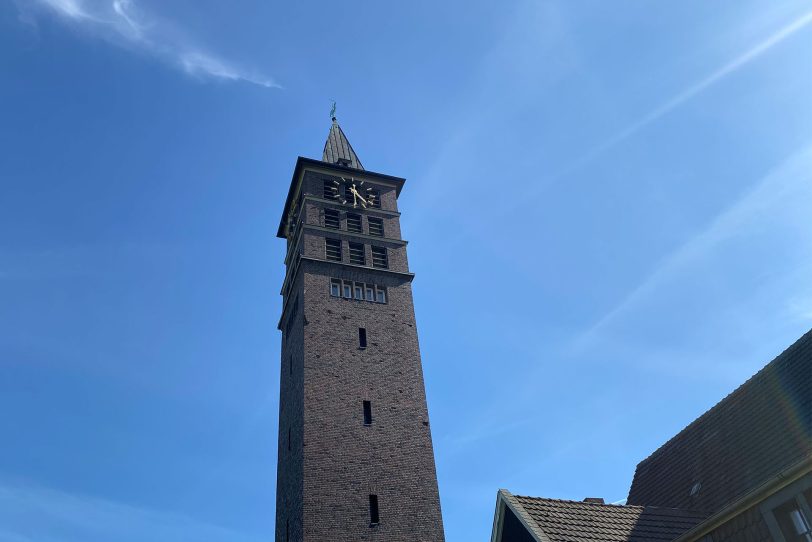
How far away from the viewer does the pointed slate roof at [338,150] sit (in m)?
40.4

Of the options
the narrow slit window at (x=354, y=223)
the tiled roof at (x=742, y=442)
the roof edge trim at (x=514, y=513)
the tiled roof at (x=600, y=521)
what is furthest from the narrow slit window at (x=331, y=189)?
the tiled roof at (x=600, y=521)

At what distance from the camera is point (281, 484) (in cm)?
3005

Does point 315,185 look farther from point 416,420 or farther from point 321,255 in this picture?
point 416,420

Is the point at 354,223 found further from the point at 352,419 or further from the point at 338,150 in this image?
the point at 352,419

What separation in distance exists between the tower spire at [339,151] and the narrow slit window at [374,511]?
20.0 meters

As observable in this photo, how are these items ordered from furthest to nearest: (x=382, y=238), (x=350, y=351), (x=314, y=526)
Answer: (x=382, y=238) → (x=350, y=351) → (x=314, y=526)

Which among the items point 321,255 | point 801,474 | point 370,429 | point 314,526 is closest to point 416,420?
point 370,429

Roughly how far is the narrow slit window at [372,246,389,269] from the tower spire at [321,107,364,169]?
268 inches

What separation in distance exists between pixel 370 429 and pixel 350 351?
3.72 m

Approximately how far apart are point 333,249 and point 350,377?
767 centimetres

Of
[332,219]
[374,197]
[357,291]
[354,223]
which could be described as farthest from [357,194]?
[357,291]

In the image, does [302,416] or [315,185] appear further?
[315,185]

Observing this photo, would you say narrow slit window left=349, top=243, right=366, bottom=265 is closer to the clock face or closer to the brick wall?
→ the brick wall

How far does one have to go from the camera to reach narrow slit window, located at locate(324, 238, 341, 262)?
3388 centimetres
